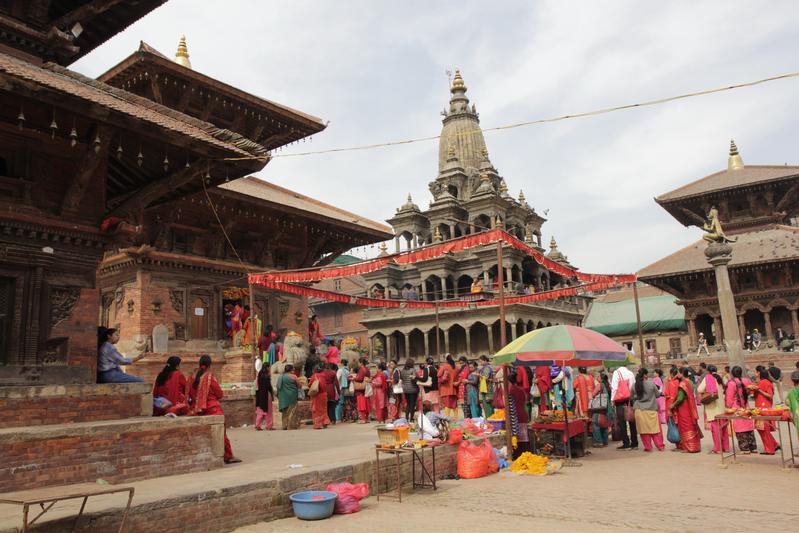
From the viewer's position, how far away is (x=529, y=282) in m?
48.1

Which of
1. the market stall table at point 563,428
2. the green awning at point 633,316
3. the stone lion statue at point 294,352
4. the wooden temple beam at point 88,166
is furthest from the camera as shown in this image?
the green awning at point 633,316

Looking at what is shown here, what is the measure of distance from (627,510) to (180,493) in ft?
16.7

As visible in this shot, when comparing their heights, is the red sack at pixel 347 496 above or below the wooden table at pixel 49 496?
below

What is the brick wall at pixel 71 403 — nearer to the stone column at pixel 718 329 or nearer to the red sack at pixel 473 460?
the red sack at pixel 473 460

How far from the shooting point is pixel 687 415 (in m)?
11.3

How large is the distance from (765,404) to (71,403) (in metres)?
11.4

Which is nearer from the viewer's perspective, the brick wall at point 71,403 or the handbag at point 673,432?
the brick wall at point 71,403

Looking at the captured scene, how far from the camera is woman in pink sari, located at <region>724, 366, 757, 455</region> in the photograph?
417 inches

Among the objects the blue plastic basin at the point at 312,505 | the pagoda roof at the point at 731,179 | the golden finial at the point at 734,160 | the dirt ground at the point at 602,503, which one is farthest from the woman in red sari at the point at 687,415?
the golden finial at the point at 734,160

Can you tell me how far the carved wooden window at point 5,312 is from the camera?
774 cm

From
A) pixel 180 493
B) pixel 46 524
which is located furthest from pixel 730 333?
pixel 46 524

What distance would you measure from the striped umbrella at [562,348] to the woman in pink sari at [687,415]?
1635 millimetres

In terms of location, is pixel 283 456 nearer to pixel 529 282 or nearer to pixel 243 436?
pixel 243 436

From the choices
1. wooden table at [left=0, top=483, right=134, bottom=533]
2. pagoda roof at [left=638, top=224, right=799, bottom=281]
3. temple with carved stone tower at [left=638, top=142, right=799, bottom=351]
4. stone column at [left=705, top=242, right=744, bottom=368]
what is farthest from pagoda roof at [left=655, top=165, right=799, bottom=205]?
wooden table at [left=0, top=483, right=134, bottom=533]
